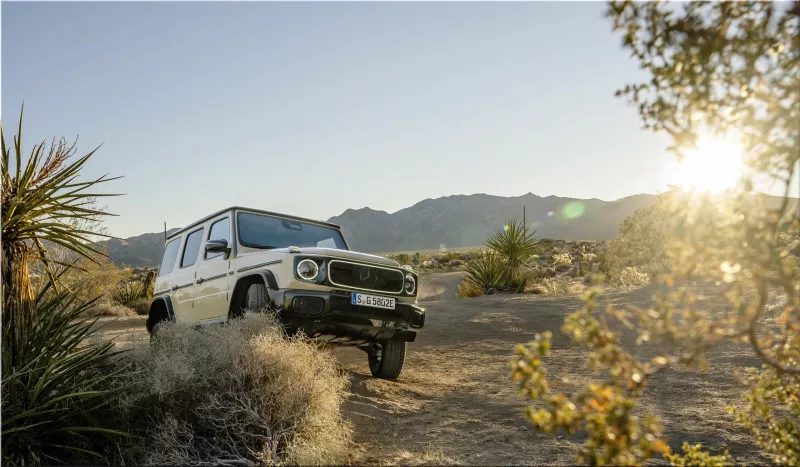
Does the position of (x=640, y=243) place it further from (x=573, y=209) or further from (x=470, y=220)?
(x=573, y=209)

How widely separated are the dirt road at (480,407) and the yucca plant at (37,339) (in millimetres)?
2229

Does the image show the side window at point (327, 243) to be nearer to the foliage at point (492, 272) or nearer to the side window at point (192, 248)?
the side window at point (192, 248)

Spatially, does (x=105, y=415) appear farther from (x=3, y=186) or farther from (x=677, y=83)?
(x=677, y=83)

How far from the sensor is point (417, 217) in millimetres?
163125

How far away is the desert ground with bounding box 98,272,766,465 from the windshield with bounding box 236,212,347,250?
168 centimetres

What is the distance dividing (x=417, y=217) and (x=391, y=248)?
22327 mm

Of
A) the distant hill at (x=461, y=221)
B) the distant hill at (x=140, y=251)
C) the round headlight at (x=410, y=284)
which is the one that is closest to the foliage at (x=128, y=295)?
the round headlight at (x=410, y=284)

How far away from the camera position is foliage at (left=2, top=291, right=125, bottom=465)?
4238 millimetres

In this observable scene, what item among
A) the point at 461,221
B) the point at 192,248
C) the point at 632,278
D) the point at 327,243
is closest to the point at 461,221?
the point at 461,221

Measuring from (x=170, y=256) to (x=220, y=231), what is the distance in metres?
2.18

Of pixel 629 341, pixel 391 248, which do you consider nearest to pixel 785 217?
pixel 629 341

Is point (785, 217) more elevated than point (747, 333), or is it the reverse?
point (785, 217)

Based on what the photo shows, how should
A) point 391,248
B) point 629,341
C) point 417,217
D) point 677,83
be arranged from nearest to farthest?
point 677,83
point 629,341
point 391,248
point 417,217

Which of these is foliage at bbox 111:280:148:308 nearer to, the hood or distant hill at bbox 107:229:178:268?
the hood
